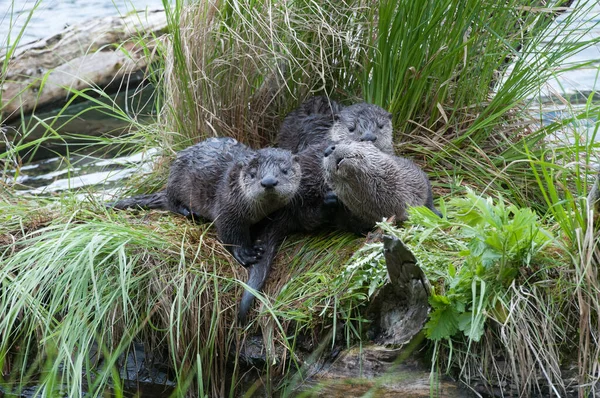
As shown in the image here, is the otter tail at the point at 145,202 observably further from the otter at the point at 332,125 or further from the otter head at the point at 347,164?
the otter head at the point at 347,164

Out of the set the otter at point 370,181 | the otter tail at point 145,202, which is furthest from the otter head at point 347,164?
the otter tail at point 145,202

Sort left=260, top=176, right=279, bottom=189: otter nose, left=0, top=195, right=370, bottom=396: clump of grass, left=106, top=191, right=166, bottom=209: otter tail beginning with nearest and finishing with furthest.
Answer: left=0, top=195, right=370, bottom=396: clump of grass → left=260, top=176, right=279, bottom=189: otter nose → left=106, top=191, right=166, bottom=209: otter tail

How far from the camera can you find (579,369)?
2.60 metres

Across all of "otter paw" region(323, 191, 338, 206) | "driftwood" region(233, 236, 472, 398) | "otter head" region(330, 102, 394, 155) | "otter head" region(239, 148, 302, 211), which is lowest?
"driftwood" region(233, 236, 472, 398)

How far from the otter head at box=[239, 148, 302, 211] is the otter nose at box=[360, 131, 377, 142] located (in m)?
0.30

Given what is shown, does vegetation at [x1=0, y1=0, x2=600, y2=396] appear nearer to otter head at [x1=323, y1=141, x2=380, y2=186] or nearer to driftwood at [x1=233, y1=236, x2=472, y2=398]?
driftwood at [x1=233, y1=236, x2=472, y2=398]

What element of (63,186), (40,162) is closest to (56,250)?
(63,186)

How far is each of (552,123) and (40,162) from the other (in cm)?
385

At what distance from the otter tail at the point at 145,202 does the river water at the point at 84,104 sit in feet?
0.55

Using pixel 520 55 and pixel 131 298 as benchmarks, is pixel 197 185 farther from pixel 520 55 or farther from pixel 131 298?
pixel 520 55

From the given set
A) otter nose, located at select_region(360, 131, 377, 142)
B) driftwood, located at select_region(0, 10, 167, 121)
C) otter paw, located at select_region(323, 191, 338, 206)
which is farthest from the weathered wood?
driftwood, located at select_region(0, 10, 167, 121)

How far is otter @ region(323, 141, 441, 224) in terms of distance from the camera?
317cm

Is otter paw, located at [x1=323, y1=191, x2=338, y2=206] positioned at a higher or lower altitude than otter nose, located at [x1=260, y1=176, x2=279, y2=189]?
lower

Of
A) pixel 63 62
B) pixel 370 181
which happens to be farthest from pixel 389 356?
pixel 63 62
